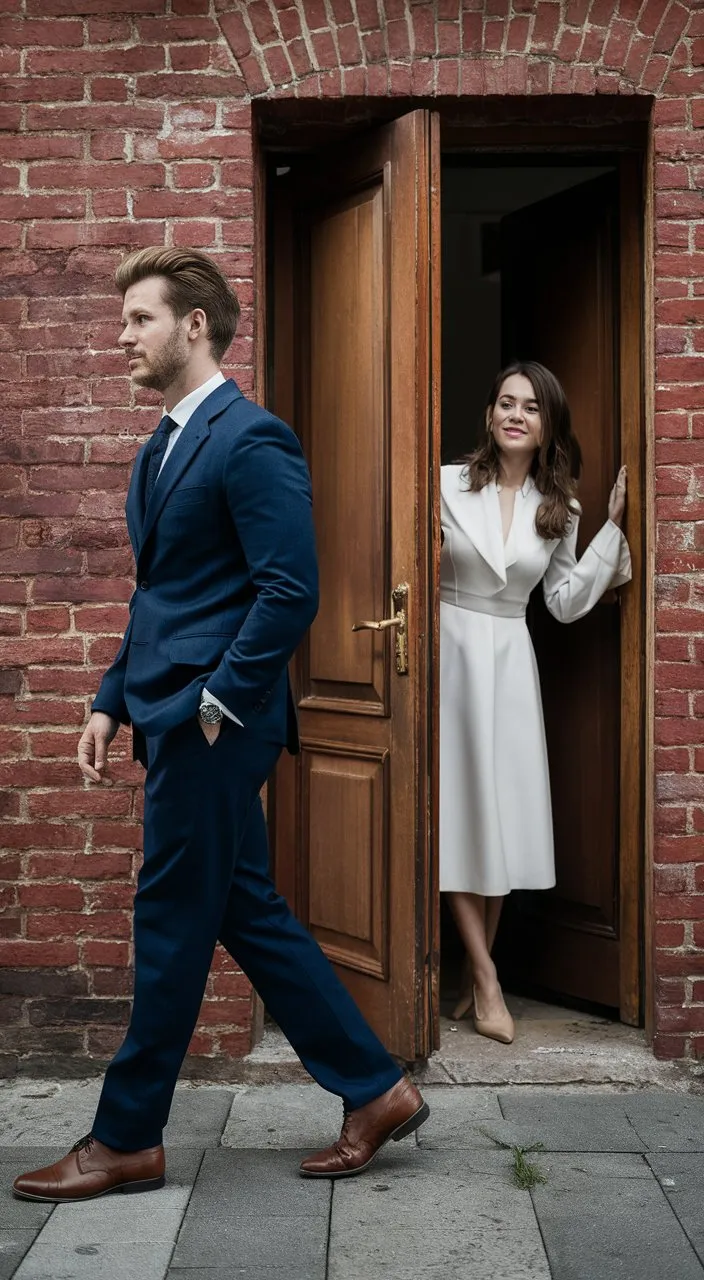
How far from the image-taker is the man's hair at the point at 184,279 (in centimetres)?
317

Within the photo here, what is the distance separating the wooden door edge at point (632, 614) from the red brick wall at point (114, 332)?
14.0 inches

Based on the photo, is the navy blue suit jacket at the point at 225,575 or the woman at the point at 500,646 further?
the woman at the point at 500,646

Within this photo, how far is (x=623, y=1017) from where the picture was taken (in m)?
4.61

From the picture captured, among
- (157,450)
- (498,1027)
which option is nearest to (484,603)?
(498,1027)

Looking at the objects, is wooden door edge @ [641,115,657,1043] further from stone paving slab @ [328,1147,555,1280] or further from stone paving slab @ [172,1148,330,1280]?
stone paving slab @ [172,1148,330,1280]

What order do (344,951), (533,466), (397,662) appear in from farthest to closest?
1. (533,466)
2. (344,951)
3. (397,662)

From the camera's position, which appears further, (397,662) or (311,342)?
(311,342)

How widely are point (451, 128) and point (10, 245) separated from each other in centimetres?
145

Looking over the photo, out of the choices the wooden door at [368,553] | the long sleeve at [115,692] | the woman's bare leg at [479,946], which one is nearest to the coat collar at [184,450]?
the long sleeve at [115,692]

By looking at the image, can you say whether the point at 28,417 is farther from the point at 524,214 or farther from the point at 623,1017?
the point at 623,1017

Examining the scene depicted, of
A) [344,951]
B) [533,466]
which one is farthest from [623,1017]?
[533,466]

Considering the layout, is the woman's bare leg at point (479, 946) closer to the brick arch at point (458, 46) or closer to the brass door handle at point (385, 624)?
the brass door handle at point (385, 624)

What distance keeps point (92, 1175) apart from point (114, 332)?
2.43m

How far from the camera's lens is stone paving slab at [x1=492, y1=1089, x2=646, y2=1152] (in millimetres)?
3584
